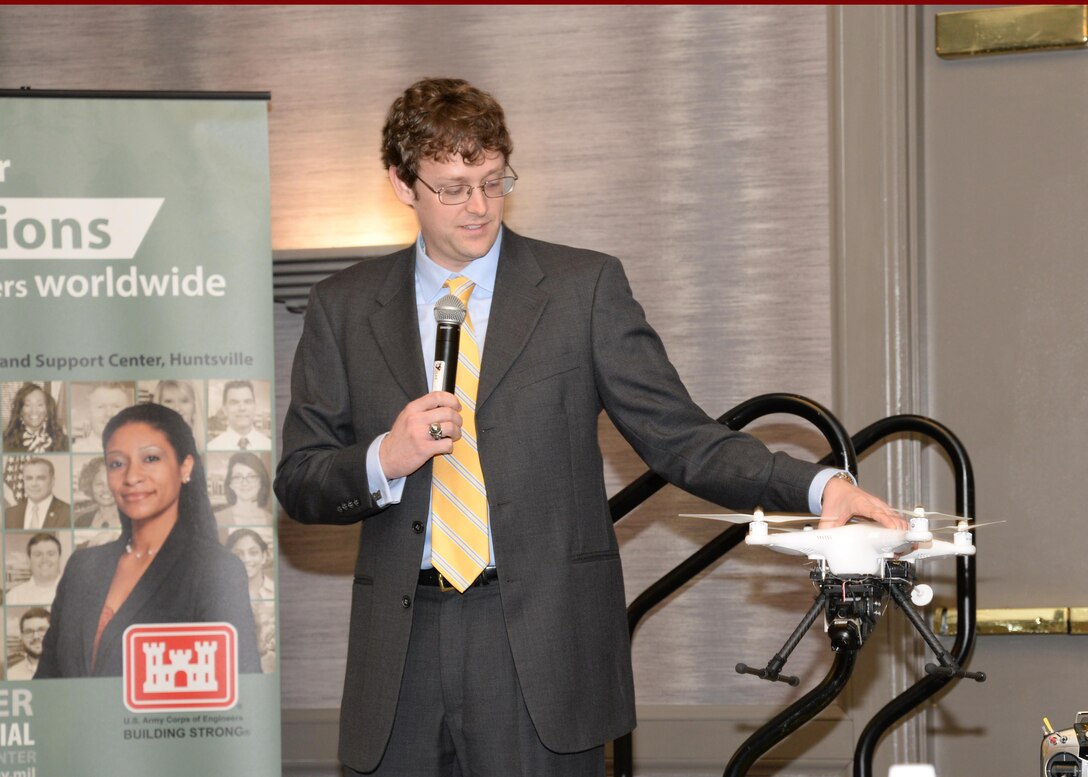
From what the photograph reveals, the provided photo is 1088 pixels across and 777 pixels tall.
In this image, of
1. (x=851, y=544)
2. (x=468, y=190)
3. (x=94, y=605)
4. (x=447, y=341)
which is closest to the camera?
(x=851, y=544)

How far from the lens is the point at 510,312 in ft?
7.29

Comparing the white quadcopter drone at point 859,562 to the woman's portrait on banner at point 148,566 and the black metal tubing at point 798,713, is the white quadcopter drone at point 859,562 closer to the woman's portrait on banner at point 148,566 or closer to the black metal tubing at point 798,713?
the black metal tubing at point 798,713

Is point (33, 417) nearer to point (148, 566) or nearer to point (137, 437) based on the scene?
point (137, 437)

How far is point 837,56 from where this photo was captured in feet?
12.1

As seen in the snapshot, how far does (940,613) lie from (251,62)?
276cm

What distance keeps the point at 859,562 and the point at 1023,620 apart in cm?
205

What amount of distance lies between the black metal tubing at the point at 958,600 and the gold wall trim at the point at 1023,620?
0.88 metres

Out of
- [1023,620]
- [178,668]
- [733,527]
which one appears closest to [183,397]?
[178,668]

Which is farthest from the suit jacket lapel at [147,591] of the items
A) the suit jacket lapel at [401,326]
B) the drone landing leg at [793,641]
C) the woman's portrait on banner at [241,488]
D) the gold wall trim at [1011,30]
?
the gold wall trim at [1011,30]

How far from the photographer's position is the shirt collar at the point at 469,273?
7.50ft

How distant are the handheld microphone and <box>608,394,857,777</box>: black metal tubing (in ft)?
2.47

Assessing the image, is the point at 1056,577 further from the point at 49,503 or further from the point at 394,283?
the point at 49,503

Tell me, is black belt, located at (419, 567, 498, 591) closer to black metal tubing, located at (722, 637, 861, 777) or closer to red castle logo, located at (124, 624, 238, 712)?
black metal tubing, located at (722, 637, 861, 777)

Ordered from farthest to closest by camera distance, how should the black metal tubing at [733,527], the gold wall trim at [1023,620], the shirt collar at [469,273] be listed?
the gold wall trim at [1023,620] → the black metal tubing at [733,527] → the shirt collar at [469,273]
